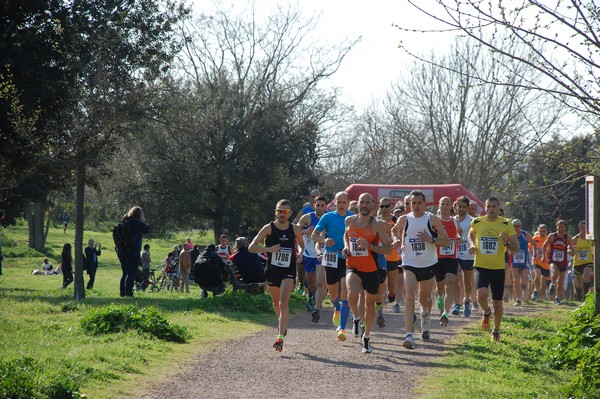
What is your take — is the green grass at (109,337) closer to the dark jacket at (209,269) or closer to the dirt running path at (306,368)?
the dirt running path at (306,368)

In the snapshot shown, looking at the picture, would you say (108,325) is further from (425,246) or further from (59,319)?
(425,246)

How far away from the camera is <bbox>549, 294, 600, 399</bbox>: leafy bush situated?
915 centimetres

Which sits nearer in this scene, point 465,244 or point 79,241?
point 465,244

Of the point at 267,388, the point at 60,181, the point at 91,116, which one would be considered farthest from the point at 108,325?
the point at 60,181

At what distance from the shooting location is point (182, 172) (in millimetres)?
39312

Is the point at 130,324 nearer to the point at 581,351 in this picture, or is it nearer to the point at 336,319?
the point at 336,319

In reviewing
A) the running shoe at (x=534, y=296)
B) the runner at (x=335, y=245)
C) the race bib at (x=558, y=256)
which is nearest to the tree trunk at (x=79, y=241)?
the runner at (x=335, y=245)

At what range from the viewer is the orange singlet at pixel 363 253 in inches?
458

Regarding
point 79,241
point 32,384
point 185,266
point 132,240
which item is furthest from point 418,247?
point 185,266

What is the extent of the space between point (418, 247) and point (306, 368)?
285cm

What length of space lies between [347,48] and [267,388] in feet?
125

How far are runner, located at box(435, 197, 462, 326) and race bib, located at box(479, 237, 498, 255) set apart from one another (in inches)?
80.0

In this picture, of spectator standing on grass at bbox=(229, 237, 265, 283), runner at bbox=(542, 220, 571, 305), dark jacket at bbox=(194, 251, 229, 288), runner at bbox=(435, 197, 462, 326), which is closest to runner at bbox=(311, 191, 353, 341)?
runner at bbox=(435, 197, 462, 326)

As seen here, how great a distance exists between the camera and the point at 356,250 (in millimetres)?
11633
